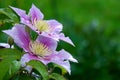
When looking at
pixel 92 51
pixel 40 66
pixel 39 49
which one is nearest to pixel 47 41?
pixel 39 49

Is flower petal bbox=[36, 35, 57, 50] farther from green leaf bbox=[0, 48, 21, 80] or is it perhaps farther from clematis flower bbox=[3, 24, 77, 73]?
green leaf bbox=[0, 48, 21, 80]

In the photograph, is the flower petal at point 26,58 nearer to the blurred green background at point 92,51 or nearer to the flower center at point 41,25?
the flower center at point 41,25

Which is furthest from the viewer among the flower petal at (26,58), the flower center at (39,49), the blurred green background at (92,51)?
the blurred green background at (92,51)

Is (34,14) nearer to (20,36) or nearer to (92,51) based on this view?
(20,36)

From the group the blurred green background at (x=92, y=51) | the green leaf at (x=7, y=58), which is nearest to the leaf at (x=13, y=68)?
the green leaf at (x=7, y=58)

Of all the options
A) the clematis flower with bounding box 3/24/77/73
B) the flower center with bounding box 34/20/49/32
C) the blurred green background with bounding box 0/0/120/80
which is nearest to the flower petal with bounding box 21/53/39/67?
the clematis flower with bounding box 3/24/77/73

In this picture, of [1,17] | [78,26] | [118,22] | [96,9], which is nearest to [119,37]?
[78,26]
